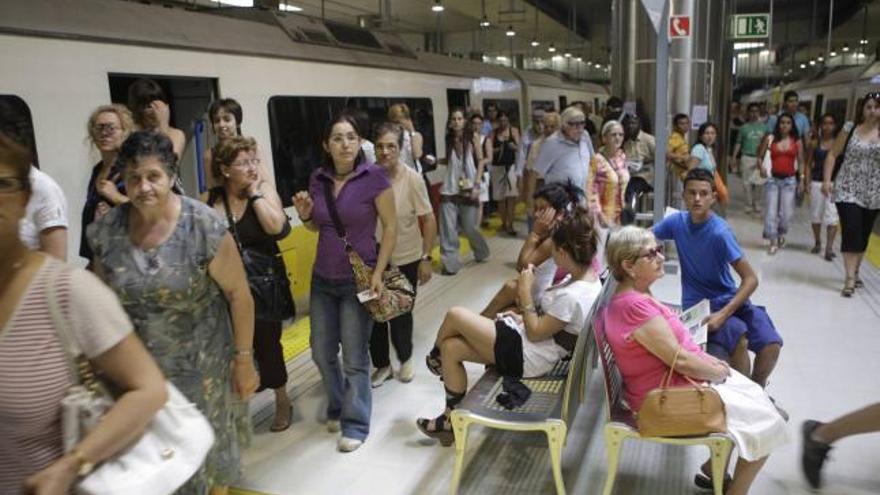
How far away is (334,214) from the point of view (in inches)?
141

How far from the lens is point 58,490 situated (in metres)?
1.40

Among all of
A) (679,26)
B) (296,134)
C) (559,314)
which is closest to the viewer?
(559,314)

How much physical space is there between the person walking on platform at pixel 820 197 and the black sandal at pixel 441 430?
198 inches

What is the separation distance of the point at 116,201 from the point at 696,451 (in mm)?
3009

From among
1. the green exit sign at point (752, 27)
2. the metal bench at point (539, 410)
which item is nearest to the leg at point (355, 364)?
the metal bench at point (539, 410)

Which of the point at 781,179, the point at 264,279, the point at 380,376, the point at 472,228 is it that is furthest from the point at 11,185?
the point at 781,179

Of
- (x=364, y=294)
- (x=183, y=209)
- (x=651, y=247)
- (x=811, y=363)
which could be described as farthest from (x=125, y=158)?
(x=811, y=363)

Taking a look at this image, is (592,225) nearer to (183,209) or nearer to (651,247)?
(651,247)

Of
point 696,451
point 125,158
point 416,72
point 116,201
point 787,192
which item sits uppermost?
point 416,72

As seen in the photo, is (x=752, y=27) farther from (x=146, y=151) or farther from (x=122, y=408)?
(x=122, y=408)

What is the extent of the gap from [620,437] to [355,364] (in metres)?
1.36

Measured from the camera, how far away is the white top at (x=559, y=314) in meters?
3.32

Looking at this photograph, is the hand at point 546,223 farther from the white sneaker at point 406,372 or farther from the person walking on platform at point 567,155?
the person walking on platform at point 567,155

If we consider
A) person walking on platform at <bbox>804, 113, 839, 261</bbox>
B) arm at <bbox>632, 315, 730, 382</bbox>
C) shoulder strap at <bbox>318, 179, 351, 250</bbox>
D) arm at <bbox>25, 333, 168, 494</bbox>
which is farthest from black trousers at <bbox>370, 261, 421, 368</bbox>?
person walking on platform at <bbox>804, 113, 839, 261</bbox>
